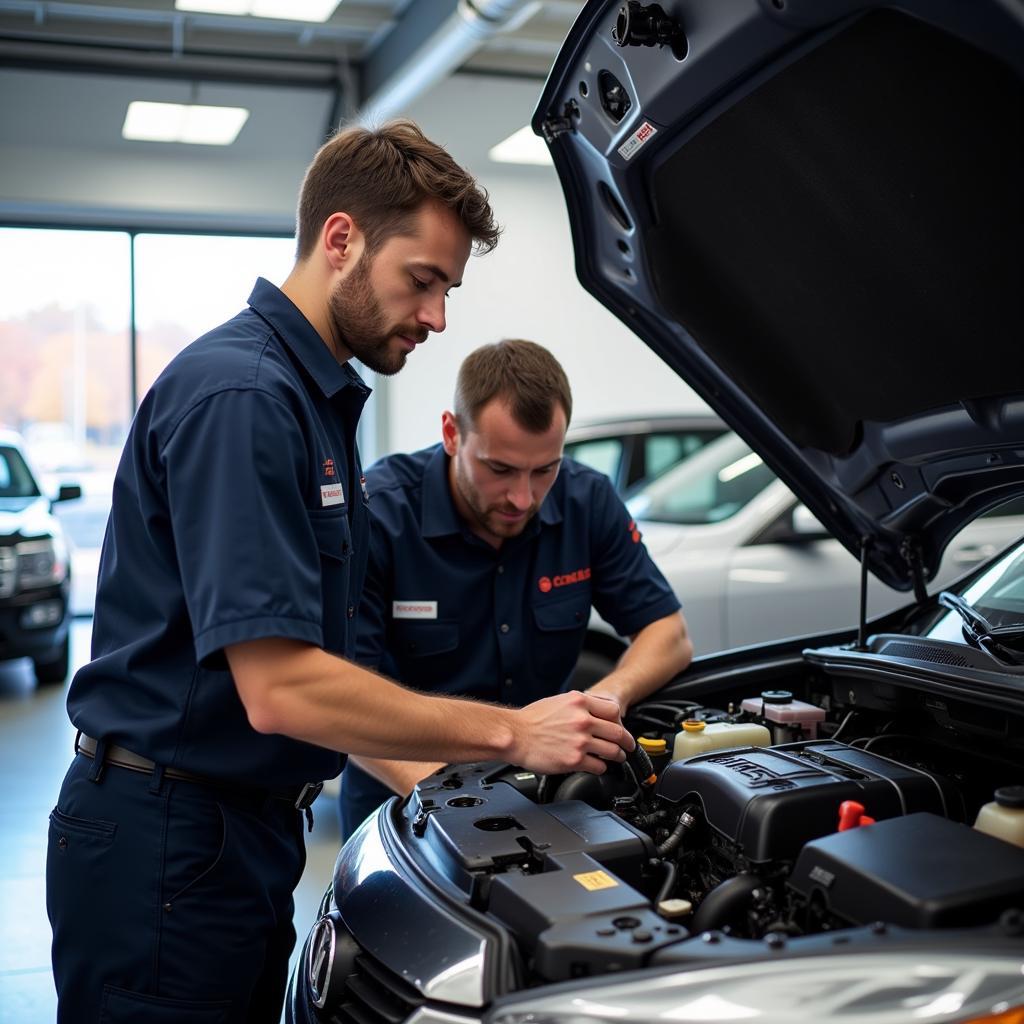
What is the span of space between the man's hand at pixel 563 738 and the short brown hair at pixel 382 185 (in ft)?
2.33

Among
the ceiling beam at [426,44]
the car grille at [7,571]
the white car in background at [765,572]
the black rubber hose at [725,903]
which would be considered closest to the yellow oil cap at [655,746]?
the black rubber hose at [725,903]

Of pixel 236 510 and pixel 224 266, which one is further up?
pixel 224 266

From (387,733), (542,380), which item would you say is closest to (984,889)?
(387,733)

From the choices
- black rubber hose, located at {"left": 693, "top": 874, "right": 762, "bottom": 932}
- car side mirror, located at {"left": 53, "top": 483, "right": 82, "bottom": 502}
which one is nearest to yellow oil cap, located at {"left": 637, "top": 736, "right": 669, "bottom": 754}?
black rubber hose, located at {"left": 693, "top": 874, "right": 762, "bottom": 932}

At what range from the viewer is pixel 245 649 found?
4.73 feet

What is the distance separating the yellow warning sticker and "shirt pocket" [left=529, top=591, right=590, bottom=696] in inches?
46.2

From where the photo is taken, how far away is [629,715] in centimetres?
233

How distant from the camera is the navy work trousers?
1.60m

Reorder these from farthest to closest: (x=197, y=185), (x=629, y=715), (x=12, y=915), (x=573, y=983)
Result: (x=197, y=185)
(x=12, y=915)
(x=629, y=715)
(x=573, y=983)

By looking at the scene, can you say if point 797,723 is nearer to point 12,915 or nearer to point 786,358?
point 786,358

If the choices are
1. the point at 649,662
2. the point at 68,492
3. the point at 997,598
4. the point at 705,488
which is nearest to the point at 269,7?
the point at 68,492

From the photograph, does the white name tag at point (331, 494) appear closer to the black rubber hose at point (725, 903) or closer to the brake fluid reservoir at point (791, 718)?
the black rubber hose at point (725, 903)

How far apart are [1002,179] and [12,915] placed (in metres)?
3.40

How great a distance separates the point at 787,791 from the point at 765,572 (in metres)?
2.85
